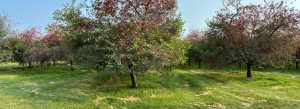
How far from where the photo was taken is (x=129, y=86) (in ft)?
91.2

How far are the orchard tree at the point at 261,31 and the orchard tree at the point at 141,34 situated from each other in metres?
9.98

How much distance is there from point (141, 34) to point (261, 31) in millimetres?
15545

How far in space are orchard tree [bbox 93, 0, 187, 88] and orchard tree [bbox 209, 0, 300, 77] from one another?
9984 millimetres

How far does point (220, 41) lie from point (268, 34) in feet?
14.8

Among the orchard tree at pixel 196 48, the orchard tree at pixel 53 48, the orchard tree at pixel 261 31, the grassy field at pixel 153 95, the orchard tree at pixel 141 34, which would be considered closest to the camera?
the grassy field at pixel 153 95

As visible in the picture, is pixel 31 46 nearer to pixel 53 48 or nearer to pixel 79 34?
pixel 53 48

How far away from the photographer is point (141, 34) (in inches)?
1022

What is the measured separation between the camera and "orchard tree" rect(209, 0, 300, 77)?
36.5m

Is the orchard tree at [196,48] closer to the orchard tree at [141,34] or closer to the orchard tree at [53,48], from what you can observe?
the orchard tree at [53,48]

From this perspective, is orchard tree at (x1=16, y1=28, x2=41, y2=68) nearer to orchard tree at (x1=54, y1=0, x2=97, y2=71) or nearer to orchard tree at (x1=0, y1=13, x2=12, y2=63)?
orchard tree at (x1=0, y1=13, x2=12, y2=63)

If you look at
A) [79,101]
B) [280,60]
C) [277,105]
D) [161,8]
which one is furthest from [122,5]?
[280,60]

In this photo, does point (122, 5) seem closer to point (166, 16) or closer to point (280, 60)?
point (166, 16)

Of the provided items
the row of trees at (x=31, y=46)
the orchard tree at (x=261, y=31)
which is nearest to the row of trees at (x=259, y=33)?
the orchard tree at (x=261, y=31)

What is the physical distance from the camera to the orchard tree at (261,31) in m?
36.5
